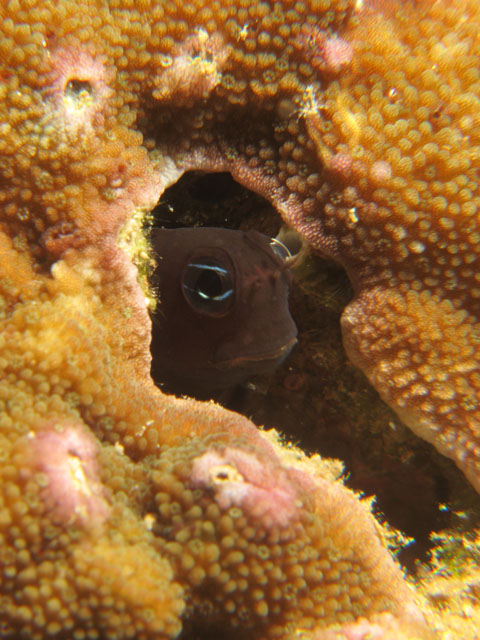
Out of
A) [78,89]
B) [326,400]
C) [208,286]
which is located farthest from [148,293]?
[326,400]

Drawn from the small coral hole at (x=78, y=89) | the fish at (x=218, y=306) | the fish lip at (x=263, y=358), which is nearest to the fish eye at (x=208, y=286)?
the fish at (x=218, y=306)

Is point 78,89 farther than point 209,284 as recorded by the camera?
No

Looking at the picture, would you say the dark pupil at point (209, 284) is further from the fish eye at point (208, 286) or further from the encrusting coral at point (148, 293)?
the encrusting coral at point (148, 293)

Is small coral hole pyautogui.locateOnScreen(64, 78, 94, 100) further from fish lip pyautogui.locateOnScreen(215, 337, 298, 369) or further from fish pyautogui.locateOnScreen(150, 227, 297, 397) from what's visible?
fish lip pyautogui.locateOnScreen(215, 337, 298, 369)

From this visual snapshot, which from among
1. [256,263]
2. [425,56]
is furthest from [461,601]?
[425,56]

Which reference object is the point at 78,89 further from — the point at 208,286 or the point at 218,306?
the point at 218,306

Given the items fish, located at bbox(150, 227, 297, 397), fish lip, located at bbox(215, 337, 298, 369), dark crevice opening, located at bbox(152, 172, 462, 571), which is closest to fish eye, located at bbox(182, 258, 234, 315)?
fish, located at bbox(150, 227, 297, 397)

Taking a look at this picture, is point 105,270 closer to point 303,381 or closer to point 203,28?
point 203,28

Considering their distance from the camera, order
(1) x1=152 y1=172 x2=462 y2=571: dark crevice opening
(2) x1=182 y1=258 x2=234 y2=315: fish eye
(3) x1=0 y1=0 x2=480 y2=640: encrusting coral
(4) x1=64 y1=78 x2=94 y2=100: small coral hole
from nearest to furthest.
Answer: (3) x1=0 y1=0 x2=480 y2=640: encrusting coral → (4) x1=64 y1=78 x2=94 y2=100: small coral hole → (2) x1=182 y1=258 x2=234 y2=315: fish eye → (1) x1=152 y1=172 x2=462 y2=571: dark crevice opening
